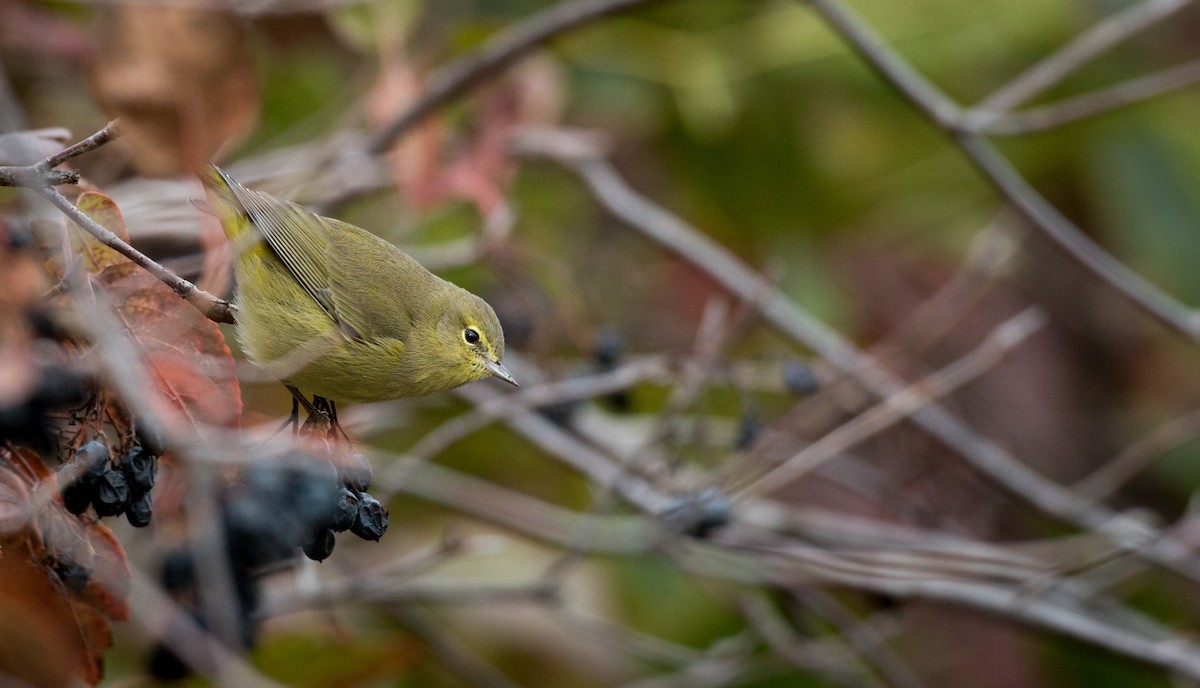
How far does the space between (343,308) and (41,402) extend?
78 cm

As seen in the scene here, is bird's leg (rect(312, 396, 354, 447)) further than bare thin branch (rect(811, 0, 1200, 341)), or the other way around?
bare thin branch (rect(811, 0, 1200, 341))

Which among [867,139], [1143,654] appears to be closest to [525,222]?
[867,139]

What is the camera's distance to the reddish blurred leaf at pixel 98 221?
185cm

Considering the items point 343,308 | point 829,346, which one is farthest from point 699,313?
point 343,308

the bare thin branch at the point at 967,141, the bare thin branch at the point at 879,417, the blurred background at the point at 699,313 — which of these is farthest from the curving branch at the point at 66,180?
the bare thin branch at the point at 967,141

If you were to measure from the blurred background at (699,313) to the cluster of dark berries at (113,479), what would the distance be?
22.2 inches

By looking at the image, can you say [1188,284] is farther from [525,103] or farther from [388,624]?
[388,624]

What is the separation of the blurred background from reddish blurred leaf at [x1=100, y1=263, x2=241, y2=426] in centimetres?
37

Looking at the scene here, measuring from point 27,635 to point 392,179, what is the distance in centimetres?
208

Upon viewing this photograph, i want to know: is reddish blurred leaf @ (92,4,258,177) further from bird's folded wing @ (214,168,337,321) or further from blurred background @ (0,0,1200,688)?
bird's folded wing @ (214,168,337,321)

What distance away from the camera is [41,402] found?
1.82m

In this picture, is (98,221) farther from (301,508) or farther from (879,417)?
(879,417)

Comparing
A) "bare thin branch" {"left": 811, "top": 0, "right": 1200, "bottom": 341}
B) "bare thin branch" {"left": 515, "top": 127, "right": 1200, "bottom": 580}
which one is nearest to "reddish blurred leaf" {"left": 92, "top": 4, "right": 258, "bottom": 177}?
"bare thin branch" {"left": 515, "top": 127, "right": 1200, "bottom": 580}

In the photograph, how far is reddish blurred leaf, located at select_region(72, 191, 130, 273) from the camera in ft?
6.06
